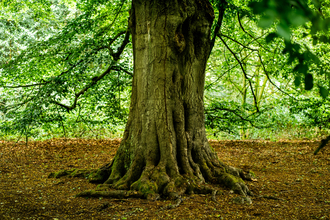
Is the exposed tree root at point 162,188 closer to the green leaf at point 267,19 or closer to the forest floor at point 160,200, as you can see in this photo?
the forest floor at point 160,200

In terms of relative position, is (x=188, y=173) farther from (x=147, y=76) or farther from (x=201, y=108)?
(x=147, y=76)

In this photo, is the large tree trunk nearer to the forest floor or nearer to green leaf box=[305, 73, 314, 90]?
the forest floor

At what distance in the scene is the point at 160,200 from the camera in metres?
4.05

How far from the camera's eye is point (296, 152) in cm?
814

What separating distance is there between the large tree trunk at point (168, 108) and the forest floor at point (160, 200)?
438mm

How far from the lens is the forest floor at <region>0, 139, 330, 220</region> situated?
357cm

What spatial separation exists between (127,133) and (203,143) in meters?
1.36

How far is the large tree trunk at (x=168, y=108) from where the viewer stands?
14.8 feet

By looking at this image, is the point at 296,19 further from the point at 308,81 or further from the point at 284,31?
the point at 308,81

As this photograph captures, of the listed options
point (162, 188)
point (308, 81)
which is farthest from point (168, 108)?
point (308, 81)

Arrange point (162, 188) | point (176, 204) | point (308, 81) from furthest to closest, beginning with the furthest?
point (162, 188)
point (176, 204)
point (308, 81)

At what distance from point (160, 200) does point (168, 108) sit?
1.45 metres

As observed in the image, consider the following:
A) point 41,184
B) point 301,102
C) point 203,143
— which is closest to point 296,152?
point 301,102

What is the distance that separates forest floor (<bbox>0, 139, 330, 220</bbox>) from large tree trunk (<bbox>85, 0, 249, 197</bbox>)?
0.44m
